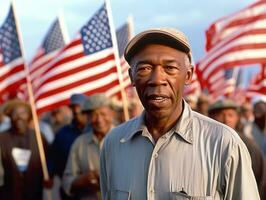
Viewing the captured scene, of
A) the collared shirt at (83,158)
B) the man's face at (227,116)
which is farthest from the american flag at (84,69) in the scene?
the collared shirt at (83,158)

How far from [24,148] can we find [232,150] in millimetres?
7443

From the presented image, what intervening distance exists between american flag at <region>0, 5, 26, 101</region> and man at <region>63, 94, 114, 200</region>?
3.48m

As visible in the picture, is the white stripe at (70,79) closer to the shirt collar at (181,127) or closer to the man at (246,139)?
the man at (246,139)

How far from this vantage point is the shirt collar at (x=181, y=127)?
373cm

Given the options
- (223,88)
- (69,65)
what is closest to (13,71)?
(69,65)

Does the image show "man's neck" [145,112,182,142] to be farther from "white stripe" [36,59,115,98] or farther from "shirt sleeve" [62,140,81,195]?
"white stripe" [36,59,115,98]

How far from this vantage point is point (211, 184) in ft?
11.8

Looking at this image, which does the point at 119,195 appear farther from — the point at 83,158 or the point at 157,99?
the point at 83,158

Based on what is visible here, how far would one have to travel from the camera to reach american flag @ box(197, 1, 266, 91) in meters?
11.6

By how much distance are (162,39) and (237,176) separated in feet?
2.15

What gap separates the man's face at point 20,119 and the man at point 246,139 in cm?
254

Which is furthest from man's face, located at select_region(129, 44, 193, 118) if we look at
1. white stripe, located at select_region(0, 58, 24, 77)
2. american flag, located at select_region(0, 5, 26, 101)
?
white stripe, located at select_region(0, 58, 24, 77)

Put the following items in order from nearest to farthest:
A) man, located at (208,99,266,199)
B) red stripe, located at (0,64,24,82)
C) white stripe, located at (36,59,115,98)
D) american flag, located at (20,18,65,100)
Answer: man, located at (208,99,266,199)
white stripe, located at (36,59,115,98)
red stripe, located at (0,64,24,82)
american flag, located at (20,18,65,100)

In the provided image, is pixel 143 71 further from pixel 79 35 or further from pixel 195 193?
pixel 79 35
